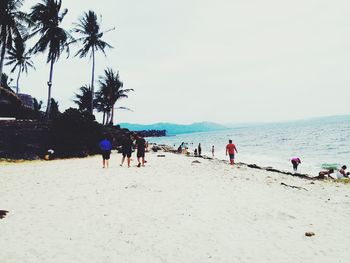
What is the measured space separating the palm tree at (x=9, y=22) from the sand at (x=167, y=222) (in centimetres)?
1885

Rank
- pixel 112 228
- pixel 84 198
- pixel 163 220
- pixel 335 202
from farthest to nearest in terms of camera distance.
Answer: pixel 335 202 < pixel 84 198 < pixel 163 220 < pixel 112 228

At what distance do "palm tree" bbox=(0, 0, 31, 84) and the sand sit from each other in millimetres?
18849

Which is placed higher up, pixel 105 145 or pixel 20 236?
pixel 105 145

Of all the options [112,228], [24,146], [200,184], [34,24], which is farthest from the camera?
[34,24]

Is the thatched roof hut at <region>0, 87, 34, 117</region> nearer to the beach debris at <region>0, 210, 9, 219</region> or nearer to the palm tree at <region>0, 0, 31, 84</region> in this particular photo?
the palm tree at <region>0, 0, 31, 84</region>

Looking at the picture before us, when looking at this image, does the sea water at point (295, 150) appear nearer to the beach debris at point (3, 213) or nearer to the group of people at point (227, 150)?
the group of people at point (227, 150)

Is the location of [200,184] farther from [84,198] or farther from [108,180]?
[84,198]

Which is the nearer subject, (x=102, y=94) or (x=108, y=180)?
(x=108, y=180)

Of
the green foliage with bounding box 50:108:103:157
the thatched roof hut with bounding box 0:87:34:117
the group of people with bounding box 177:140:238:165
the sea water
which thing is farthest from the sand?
the thatched roof hut with bounding box 0:87:34:117

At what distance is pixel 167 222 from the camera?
7.18 metres

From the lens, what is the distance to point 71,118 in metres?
21.8

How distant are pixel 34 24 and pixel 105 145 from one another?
1938 cm

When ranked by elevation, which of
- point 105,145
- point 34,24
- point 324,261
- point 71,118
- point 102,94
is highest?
point 34,24

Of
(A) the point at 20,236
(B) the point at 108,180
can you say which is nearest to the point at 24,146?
(B) the point at 108,180
